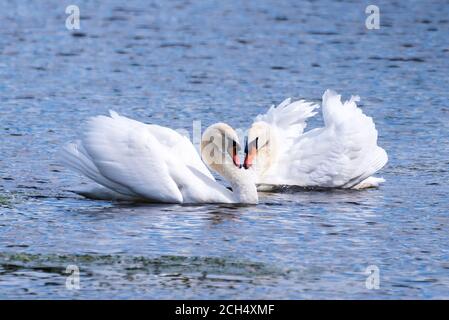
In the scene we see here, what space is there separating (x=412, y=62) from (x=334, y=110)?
8.00m

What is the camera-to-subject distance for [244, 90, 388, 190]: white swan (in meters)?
15.5

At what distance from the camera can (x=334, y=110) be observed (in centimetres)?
1596

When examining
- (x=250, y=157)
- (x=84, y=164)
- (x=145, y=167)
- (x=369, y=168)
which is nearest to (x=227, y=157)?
(x=250, y=157)

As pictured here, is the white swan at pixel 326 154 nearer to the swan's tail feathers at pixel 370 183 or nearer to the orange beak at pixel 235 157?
the swan's tail feathers at pixel 370 183

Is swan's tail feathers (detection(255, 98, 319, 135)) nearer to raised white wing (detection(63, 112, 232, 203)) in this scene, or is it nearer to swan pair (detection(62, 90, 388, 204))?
swan pair (detection(62, 90, 388, 204))

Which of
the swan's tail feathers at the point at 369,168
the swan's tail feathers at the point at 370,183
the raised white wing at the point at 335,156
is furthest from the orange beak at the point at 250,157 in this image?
the swan's tail feathers at the point at 370,183

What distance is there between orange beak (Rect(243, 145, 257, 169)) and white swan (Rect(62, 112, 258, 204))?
187 millimetres

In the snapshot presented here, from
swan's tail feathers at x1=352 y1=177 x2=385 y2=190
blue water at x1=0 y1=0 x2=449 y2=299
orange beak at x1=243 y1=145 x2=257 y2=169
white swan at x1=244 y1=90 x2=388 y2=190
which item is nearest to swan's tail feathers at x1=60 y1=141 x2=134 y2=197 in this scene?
blue water at x1=0 y1=0 x2=449 y2=299

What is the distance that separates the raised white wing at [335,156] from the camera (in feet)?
50.8

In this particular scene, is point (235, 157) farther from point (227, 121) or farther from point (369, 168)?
point (227, 121)

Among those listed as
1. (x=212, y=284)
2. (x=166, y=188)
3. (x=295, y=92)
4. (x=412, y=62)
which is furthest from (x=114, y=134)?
(x=412, y=62)

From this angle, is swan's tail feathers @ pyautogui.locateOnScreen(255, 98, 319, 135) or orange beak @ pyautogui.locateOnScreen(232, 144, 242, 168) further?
swan's tail feathers @ pyautogui.locateOnScreen(255, 98, 319, 135)
